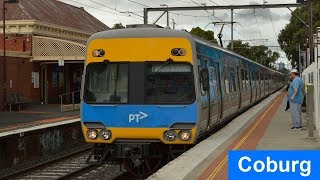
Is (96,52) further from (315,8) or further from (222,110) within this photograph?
(315,8)

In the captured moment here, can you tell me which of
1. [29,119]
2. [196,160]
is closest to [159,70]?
[196,160]

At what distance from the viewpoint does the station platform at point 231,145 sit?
8.47 m

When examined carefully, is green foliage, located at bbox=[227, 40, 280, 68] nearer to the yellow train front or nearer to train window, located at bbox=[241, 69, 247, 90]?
train window, located at bbox=[241, 69, 247, 90]

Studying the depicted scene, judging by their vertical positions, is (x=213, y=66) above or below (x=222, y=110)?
above

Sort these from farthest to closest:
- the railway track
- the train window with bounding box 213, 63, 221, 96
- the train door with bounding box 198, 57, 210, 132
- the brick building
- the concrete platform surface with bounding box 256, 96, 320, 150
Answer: the brick building → the train window with bounding box 213, 63, 221, 96 → the railway track → the concrete platform surface with bounding box 256, 96, 320, 150 → the train door with bounding box 198, 57, 210, 132

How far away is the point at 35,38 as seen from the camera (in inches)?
1527

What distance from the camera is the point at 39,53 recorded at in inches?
1494

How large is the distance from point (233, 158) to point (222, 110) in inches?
401

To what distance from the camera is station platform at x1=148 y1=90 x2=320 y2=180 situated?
27.8 ft

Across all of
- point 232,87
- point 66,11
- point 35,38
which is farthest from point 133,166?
point 66,11

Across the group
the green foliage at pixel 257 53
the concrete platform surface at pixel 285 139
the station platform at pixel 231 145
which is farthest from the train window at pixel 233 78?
the green foliage at pixel 257 53

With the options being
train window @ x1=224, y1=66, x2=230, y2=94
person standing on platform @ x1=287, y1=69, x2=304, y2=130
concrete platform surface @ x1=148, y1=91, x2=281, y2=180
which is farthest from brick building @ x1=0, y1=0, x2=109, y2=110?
concrete platform surface @ x1=148, y1=91, x2=281, y2=180

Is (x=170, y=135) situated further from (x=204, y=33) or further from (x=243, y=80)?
(x=204, y=33)

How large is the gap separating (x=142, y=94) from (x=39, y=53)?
28632 mm
